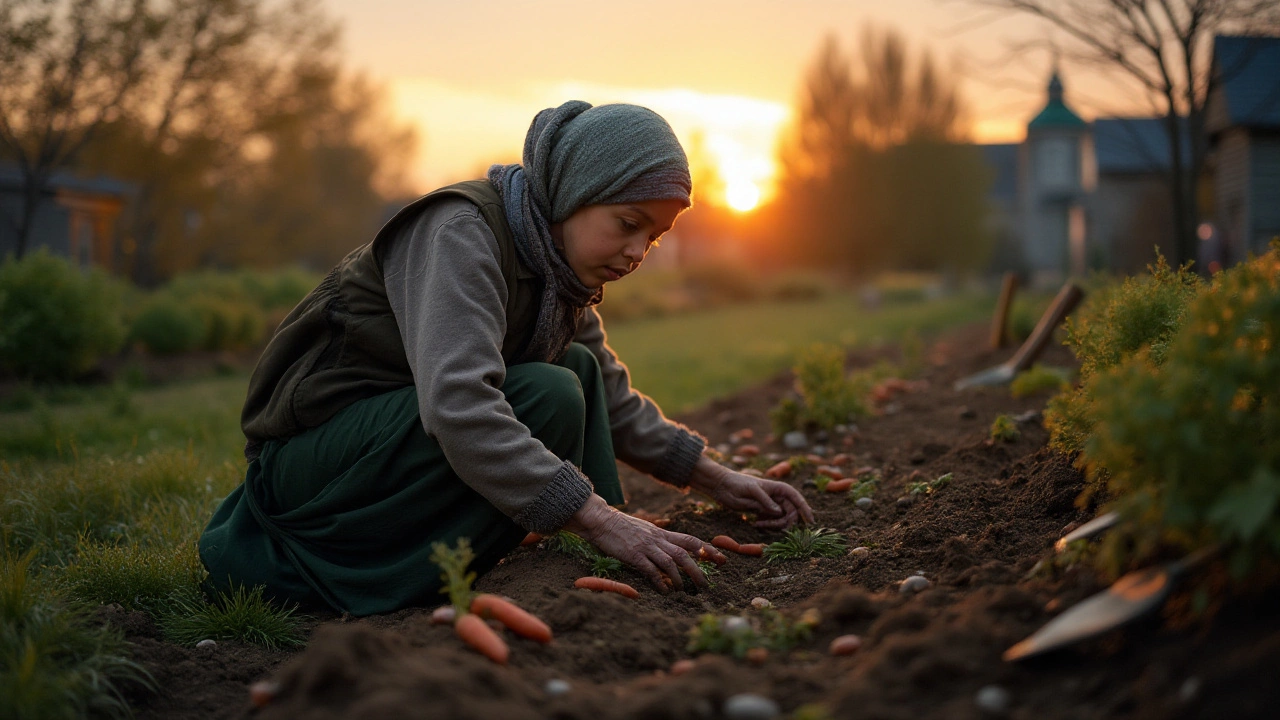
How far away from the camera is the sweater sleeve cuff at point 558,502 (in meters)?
2.33

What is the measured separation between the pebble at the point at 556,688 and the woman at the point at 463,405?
61 cm

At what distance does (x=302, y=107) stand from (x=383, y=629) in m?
20.7

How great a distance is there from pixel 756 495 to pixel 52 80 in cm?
1248

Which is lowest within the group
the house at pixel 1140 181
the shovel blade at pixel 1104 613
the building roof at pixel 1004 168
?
the shovel blade at pixel 1104 613

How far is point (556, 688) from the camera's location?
1753 millimetres

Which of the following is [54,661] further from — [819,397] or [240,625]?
[819,397]

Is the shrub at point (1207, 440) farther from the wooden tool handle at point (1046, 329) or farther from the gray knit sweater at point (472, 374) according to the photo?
the wooden tool handle at point (1046, 329)

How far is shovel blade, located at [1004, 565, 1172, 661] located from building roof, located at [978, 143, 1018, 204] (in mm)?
52509

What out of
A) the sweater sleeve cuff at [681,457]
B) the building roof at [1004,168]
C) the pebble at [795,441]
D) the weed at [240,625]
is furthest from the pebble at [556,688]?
the building roof at [1004,168]

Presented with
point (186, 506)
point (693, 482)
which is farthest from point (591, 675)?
point (186, 506)

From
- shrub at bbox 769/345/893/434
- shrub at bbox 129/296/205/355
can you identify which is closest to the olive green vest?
shrub at bbox 769/345/893/434

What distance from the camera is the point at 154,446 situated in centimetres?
539

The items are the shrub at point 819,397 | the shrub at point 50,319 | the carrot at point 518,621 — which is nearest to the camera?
the carrot at point 518,621

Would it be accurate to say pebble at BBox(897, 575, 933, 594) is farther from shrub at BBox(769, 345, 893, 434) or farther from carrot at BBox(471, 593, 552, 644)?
shrub at BBox(769, 345, 893, 434)
